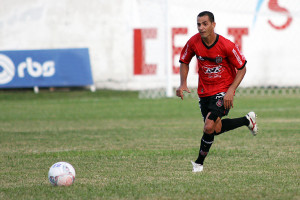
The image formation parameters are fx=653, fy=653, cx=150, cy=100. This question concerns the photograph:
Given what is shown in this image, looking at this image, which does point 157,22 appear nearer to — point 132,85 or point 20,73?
point 132,85

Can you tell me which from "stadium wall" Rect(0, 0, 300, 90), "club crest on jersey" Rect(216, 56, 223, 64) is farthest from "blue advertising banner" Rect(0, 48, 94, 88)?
"club crest on jersey" Rect(216, 56, 223, 64)

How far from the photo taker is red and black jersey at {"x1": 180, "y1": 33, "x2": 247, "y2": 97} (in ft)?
27.7

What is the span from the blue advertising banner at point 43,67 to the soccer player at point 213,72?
72.5 ft

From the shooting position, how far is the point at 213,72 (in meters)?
8.59

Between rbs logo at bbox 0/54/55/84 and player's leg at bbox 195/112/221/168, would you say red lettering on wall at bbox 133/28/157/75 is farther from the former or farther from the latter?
player's leg at bbox 195/112/221/168

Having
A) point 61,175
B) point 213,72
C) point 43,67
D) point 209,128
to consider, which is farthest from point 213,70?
point 43,67

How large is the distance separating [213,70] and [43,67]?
74.6 feet

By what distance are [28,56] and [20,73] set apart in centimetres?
92

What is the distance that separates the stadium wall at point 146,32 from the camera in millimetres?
31938

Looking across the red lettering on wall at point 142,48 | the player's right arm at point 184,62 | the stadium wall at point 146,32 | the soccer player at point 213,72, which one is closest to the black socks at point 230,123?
the soccer player at point 213,72

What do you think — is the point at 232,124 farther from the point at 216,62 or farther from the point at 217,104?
the point at 216,62

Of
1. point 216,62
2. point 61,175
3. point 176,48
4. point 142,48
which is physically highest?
point 216,62

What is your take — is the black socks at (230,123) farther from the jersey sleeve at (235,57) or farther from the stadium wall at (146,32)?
the stadium wall at (146,32)

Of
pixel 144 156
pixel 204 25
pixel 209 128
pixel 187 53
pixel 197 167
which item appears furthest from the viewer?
pixel 144 156
